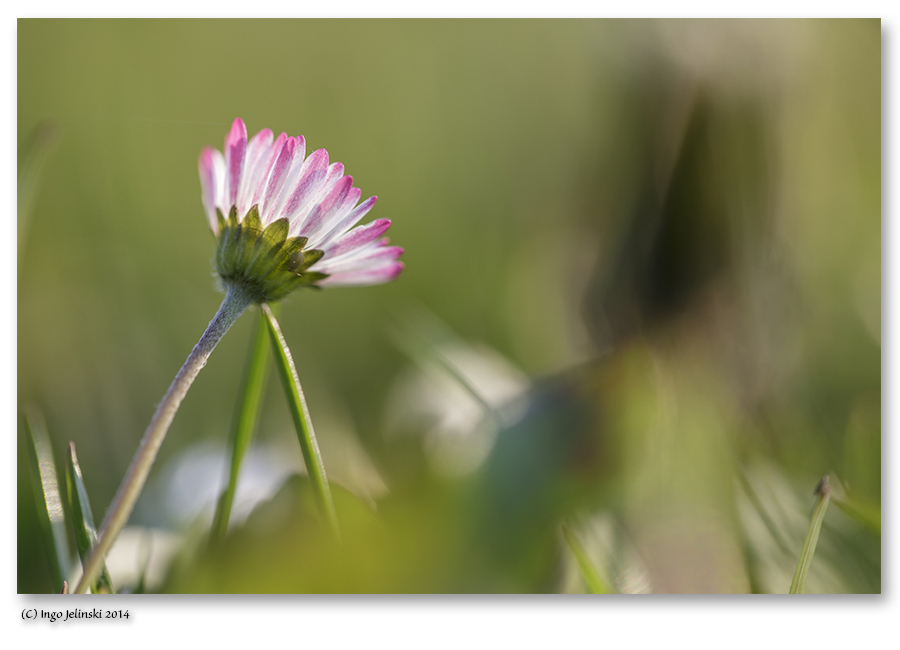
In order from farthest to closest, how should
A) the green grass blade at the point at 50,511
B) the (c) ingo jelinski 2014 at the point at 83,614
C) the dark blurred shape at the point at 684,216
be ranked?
1. the dark blurred shape at the point at 684,216
2. the (c) ingo jelinski 2014 at the point at 83,614
3. the green grass blade at the point at 50,511

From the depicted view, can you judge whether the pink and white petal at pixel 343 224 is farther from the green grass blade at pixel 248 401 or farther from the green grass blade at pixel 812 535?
the green grass blade at pixel 812 535

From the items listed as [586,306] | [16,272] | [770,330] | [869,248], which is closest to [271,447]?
[16,272]

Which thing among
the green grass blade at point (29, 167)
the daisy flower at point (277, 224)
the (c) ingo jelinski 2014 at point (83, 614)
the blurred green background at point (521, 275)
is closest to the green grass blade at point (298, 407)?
the daisy flower at point (277, 224)

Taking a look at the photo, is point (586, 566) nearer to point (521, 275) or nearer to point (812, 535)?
point (812, 535)

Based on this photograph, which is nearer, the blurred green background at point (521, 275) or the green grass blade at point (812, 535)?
the green grass blade at point (812, 535)

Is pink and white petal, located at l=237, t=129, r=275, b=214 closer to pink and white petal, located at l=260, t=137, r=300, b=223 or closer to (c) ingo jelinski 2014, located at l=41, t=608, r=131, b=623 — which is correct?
pink and white petal, located at l=260, t=137, r=300, b=223

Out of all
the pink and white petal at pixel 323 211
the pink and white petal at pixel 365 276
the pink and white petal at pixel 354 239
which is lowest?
the pink and white petal at pixel 365 276
